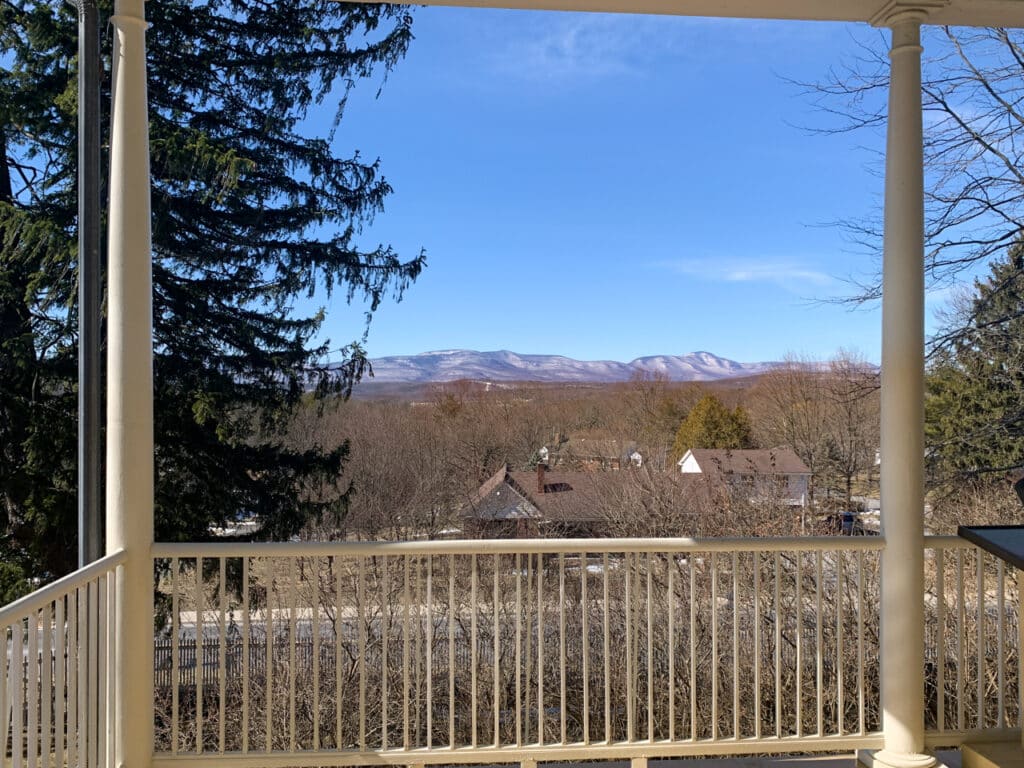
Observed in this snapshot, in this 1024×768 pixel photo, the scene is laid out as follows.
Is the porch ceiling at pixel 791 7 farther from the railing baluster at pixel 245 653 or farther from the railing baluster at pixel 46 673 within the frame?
the railing baluster at pixel 46 673

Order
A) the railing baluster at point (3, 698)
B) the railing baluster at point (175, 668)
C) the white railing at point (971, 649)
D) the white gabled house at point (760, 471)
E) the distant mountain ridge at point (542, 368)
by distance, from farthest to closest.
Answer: the distant mountain ridge at point (542, 368), the white gabled house at point (760, 471), the white railing at point (971, 649), the railing baluster at point (175, 668), the railing baluster at point (3, 698)

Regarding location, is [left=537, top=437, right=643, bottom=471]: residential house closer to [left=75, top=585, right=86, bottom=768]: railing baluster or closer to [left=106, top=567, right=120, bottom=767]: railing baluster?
[left=106, top=567, right=120, bottom=767]: railing baluster

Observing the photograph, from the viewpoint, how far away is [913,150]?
2.64 meters

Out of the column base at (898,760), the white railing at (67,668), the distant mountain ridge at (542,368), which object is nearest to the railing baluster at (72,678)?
the white railing at (67,668)

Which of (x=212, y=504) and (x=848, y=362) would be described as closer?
(x=212, y=504)

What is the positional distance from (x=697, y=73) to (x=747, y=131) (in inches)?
79.7

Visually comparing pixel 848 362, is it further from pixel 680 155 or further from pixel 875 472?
pixel 680 155

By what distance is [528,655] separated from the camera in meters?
2.88

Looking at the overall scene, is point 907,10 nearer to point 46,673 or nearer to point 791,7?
point 791,7

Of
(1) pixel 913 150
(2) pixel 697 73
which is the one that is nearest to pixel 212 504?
(1) pixel 913 150

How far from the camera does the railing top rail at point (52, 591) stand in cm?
165

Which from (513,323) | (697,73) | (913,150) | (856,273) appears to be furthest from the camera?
(513,323)

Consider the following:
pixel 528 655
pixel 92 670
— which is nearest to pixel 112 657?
pixel 92 670

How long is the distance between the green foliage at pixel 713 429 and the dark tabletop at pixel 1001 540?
8071 mm
